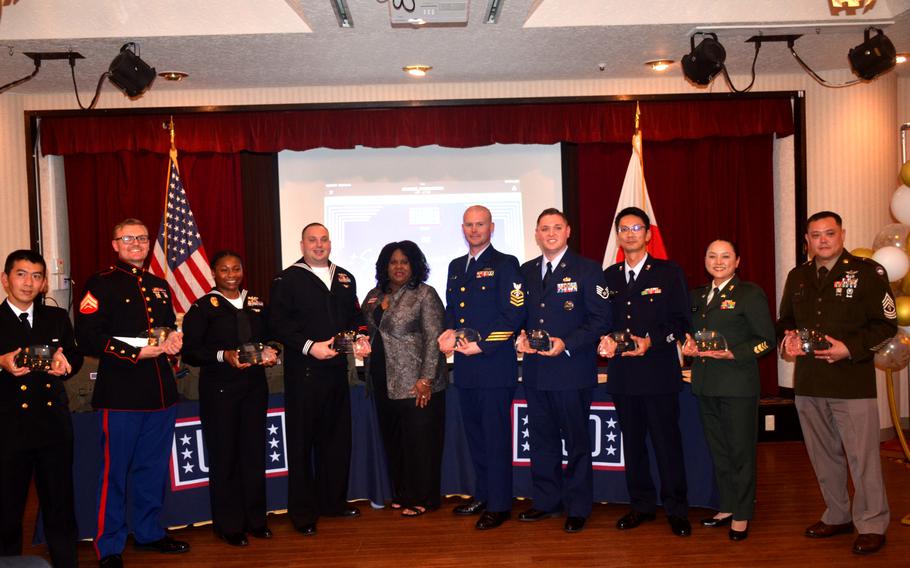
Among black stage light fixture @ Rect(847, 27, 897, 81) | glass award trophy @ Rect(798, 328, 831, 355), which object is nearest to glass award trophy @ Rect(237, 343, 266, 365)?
glass award trophy @ Rect(798, 328, 831, 355)

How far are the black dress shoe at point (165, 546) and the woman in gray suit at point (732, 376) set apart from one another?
2930 millimetres

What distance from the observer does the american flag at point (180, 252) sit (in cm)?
708

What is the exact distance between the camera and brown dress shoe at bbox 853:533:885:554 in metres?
4.11

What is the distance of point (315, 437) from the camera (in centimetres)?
477

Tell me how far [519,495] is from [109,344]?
2.61 m

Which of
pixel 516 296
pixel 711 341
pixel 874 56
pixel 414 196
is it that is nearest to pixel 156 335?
pixel 516 296

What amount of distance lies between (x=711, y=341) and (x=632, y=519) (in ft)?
3.82

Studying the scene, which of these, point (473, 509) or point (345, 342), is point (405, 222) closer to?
point (345, 342)

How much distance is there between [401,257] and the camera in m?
4.82

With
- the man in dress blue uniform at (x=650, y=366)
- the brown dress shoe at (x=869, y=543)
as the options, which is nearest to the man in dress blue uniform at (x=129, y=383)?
the man in dress blue uniform at (x=650, y=366)

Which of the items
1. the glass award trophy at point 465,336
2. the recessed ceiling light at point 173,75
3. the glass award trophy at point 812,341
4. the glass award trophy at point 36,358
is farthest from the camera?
the recessed ceiling light at point 173,75

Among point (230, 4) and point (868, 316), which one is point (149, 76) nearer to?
point (230, 4)

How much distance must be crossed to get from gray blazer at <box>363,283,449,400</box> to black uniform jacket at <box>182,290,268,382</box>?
2.53ft

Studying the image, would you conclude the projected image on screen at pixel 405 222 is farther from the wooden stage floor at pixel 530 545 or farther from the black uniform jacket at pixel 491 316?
the wooden stage floor at pixel 530 545
